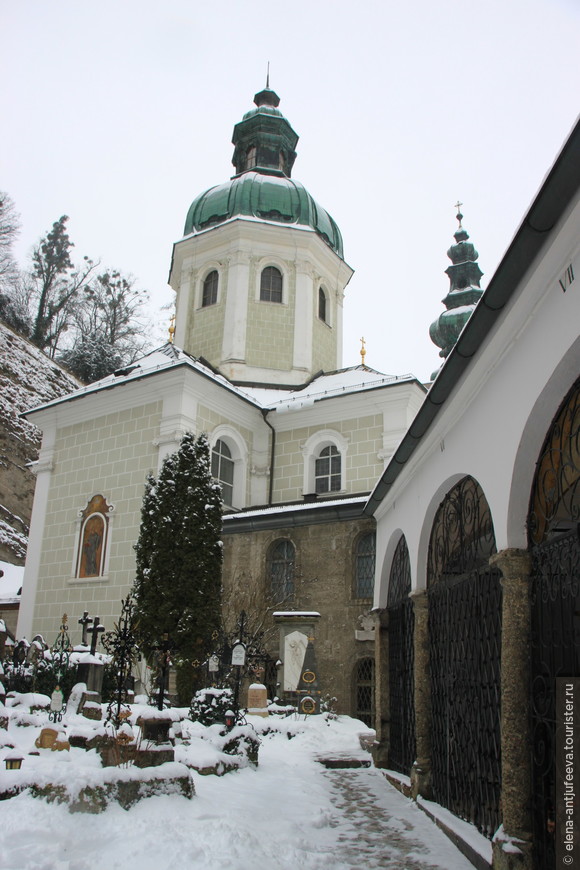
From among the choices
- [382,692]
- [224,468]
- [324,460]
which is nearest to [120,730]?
[382,692]

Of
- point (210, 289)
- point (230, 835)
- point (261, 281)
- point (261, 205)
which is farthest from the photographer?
point (261, 205)

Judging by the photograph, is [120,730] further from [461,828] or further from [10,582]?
[10,582]

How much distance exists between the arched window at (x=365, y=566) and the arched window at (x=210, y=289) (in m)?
11.9

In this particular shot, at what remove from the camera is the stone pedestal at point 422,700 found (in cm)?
745

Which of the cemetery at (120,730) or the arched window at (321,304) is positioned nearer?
the cemetery at (120,730)

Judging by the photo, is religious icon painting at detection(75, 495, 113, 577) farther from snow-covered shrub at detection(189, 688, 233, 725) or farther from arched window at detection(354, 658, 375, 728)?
snow-covered shrub at detection(189, 688, 233, 725)

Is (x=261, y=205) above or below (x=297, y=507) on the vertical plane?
above

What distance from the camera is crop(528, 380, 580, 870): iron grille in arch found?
4449 mm

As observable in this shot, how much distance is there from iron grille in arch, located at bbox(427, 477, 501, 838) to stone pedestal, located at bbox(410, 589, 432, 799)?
0.39 feet

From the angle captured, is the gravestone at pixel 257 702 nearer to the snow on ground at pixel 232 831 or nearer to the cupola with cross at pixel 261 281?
the snow on ground at pixel 232 831

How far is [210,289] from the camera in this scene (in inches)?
1011

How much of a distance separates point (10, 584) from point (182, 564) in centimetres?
1306

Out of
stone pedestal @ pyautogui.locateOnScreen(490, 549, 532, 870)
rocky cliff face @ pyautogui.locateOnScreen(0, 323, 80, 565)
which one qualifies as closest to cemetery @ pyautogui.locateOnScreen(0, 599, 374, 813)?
stone pedestal @ pyautogui.locateOnScreen(490, 549, 532, 870)

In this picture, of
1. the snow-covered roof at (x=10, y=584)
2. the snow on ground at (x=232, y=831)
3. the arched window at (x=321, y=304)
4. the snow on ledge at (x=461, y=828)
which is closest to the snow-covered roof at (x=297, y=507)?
the snow-covered roof at (x=10, y=584)
